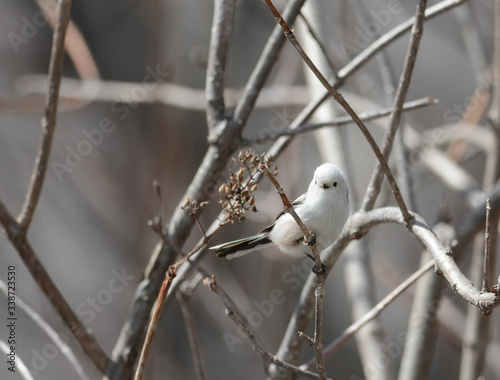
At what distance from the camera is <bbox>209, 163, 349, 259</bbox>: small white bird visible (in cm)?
149

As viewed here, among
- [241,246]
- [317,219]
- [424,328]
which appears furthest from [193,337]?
[424,328]

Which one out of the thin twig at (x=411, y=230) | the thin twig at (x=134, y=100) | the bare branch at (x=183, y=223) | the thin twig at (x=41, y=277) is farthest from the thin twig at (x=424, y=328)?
the thin twig at (x=134, y=100)

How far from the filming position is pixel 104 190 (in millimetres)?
4434

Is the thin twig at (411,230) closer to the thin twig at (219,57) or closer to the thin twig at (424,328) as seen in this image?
the thin twig at (424,328)

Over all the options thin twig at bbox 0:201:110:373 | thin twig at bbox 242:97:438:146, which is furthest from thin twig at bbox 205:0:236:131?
thin twig at bbox 0:201:110:373

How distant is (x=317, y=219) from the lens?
4.90 ft

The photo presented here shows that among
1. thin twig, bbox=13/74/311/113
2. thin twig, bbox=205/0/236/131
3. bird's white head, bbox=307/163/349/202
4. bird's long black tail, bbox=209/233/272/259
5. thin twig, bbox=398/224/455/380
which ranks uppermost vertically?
thin twig, bbox=13/74/311/113

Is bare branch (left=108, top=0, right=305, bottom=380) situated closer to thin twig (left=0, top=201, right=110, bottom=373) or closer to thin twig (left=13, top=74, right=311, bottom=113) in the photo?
thin twig (left=0, top=201, right=110, bottom=373)

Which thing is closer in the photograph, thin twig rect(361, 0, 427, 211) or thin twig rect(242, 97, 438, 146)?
thin twig rect(361, 0, 427, 211)

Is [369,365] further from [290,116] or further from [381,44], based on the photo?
[290,116]

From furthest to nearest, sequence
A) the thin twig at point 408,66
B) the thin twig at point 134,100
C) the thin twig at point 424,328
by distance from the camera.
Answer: the thin twig at point 134,100 → the thin twig at point 424,328 → the thin twig at point 408,66

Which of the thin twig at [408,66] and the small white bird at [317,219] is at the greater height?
the thin twig at [408,66]

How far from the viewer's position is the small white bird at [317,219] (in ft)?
4.89

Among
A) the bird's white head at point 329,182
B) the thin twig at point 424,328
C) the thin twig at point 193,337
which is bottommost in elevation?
the thin twig at point 193,337
